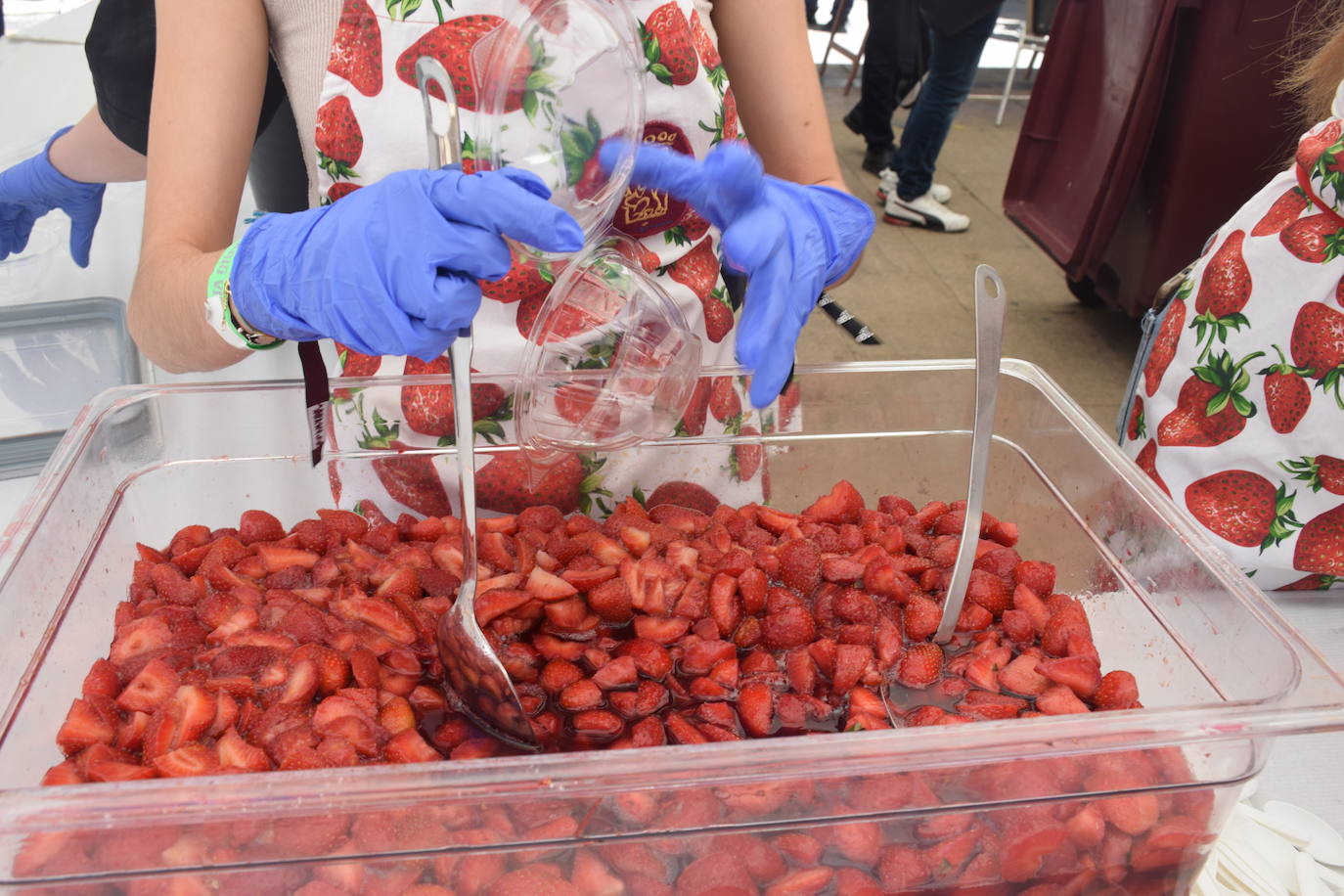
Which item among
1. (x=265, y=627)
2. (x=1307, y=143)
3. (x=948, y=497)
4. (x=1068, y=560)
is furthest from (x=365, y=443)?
(x=1307, y=143)

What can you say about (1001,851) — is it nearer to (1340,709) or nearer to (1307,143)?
(1340,709)

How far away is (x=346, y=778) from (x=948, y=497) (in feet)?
2.68

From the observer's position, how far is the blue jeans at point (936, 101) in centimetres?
364

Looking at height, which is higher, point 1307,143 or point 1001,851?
point 1307,143

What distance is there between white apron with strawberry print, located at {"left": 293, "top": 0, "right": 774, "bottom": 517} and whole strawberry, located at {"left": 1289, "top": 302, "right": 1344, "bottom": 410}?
660mm

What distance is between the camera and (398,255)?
0.73 metres

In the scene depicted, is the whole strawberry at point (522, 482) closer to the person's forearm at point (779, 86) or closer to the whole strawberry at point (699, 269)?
the whole strawberry at point (699, 269)

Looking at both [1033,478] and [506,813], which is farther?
[1033,478]

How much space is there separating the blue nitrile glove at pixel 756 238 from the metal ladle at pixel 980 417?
157 millimetres

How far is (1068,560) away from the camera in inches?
43.8

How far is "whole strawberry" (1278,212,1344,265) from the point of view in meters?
1.22

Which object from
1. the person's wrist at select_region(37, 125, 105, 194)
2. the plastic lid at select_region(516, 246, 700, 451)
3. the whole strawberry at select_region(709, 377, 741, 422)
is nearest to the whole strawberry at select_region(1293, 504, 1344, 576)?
the whole strawberry at select_region(709, 377, 741, 422)

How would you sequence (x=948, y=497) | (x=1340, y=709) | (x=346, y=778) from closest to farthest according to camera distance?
(x=346, y=778) < (x=1340, y=709) < (x=948, y=497)

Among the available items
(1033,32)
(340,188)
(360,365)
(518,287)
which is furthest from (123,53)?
(1033,32)
